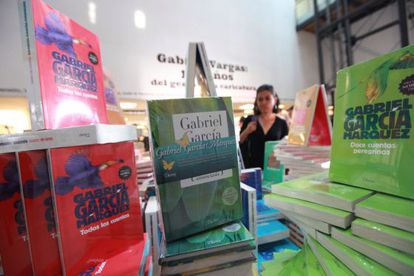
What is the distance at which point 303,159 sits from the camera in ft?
3.49

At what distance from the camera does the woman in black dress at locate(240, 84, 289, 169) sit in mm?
1794

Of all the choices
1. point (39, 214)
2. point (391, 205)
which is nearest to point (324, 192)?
point (391, 205)

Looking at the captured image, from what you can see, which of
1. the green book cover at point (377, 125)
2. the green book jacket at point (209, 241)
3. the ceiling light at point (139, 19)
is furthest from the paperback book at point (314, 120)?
the ceiling light at point (139, 19)

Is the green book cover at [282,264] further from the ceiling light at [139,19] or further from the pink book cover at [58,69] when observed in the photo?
the ceiling light at [139,19]

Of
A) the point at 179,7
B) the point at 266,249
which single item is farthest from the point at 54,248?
the point at 179,7

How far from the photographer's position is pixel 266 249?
2.84ft

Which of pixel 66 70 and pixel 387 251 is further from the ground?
pixel 66 70

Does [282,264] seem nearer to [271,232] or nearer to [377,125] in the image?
[271,232]

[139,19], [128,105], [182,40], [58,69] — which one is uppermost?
[139,19]

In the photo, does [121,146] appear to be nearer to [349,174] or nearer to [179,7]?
[349,174]

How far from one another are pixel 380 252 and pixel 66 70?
38.7 inches

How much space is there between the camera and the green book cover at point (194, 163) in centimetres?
54

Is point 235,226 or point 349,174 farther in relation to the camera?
point 349,174

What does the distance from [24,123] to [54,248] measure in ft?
10.2
